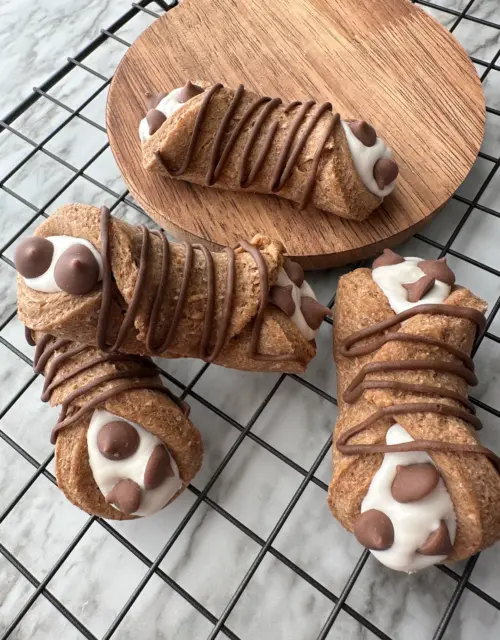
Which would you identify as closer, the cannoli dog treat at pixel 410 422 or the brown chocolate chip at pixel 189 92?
the cannoli dog treat at pixel 410 422

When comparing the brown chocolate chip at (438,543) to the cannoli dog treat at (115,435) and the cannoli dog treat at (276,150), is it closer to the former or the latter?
the cannoli dog treat at (115,435)

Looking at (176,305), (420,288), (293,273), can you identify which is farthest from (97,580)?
(420,288)

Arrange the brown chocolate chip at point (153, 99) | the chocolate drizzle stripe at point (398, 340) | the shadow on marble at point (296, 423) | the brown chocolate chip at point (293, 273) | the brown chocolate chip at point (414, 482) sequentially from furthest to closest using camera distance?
1. the brown chocolate chip at point (153, 99)
2. the shadow on marble at point (296, 423)
3. the brown chocolate chip at point (293, 273)
4. the chocolate drizzle stripe at point (398, 340)
5. the brown chocolate chip at point (414, 482)

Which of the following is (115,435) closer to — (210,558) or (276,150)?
(210,558)

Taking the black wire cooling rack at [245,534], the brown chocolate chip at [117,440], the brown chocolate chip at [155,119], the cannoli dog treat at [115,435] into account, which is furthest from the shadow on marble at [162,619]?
the brown chocolate chip at [155,119]

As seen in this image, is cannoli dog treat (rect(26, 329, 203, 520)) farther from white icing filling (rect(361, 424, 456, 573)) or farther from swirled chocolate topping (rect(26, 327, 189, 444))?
white icing filling (rect(361, 424, 456, 573))

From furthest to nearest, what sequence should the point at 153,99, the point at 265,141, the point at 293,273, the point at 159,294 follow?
the point at 153,99 → the point at 265,141 → the point at 293,273 → the point at 159,294

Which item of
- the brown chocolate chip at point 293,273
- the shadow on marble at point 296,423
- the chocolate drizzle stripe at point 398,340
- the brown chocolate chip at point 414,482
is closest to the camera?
the brown chocolate chip at point 414,482
